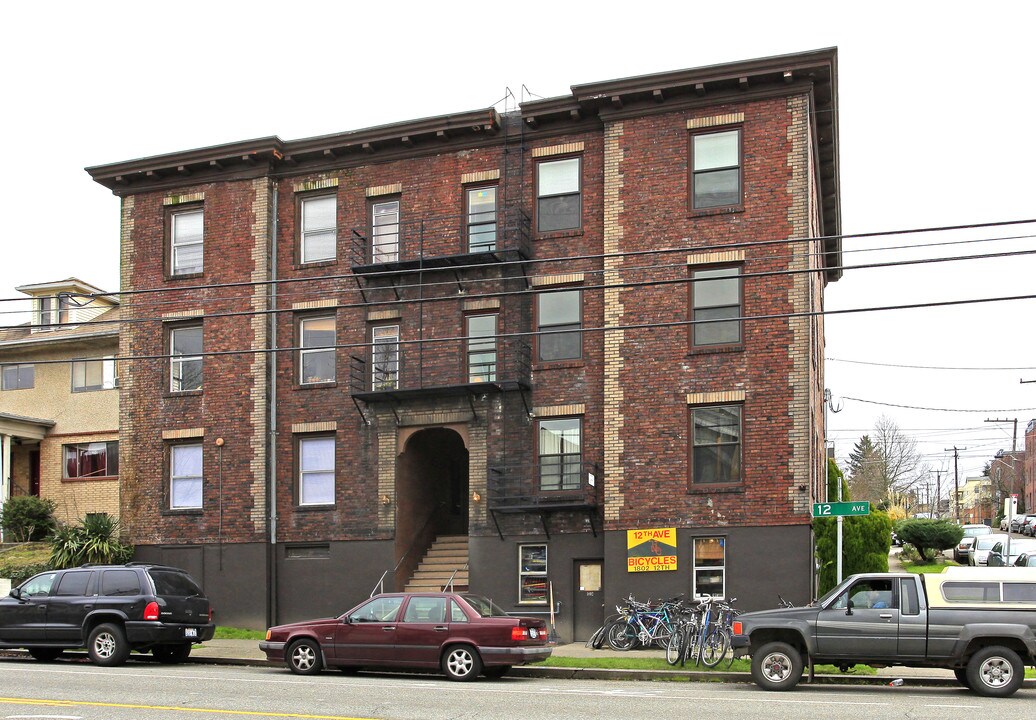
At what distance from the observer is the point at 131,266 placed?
30.2m

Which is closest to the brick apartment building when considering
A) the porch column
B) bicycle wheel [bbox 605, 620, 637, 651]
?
bicycle wheel [bbox 605, 620, 637, 651]

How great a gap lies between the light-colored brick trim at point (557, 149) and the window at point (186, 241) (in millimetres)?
9011

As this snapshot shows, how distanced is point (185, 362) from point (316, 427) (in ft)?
13.8

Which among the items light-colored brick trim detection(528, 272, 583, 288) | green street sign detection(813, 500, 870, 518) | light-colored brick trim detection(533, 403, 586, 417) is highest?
light-colored brick trim detection(528, 272, 583, 288)

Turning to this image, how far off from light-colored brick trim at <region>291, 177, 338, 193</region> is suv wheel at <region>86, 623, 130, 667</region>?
40.9 ft

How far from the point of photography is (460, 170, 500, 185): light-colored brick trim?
27.0 metres

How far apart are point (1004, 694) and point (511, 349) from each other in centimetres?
1318

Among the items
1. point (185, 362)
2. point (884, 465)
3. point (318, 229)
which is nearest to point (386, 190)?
point (318, 229)

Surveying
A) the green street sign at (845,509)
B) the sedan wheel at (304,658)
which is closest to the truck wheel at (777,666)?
the green street sign at (845,509)

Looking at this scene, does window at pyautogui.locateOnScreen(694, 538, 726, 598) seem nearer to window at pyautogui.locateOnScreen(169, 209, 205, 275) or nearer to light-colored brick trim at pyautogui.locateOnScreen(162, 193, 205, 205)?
window at pyautogui.locateOnScreen(169, 209, 205, 275)

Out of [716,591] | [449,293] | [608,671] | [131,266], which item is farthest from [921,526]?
[131,266]

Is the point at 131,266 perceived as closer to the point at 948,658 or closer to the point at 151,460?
the point at 151,460

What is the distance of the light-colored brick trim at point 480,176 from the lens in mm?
27000

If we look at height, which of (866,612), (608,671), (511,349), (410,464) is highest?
(511,349)
